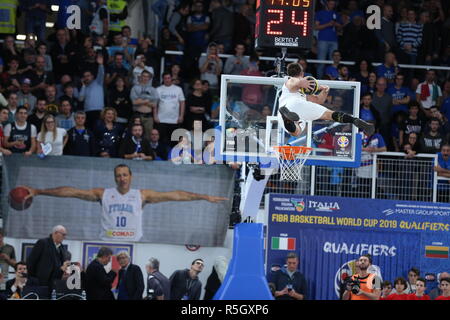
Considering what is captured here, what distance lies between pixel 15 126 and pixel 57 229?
2321 millimetres

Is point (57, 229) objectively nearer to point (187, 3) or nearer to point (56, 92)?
point (56, 92)

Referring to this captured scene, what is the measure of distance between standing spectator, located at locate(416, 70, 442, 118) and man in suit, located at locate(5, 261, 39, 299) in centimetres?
1003

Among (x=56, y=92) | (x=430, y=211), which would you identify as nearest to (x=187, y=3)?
(x=56, y=92)

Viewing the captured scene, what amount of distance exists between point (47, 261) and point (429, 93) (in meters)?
9.86

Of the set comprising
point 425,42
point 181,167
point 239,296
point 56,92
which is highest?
point 425,42

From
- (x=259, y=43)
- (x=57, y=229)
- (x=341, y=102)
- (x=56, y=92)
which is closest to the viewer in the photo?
(x=259, y=43)

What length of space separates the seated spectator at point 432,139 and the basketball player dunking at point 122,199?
4666mm

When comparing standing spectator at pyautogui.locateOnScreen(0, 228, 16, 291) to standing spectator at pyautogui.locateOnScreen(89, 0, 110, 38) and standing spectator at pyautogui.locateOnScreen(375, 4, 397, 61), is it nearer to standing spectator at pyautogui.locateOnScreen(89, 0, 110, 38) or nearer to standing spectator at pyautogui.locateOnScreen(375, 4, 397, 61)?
standing spectator at pyautogui.locateOnScreen(89, 0, 110, 38)

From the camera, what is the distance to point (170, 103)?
2433 centimetres

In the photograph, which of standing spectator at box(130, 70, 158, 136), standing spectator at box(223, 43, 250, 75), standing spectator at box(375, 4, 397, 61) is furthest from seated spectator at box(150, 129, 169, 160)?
standing spectator at box(375, 4, 397, 61)

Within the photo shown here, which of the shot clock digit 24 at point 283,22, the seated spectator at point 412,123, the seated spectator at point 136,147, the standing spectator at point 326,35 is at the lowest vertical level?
the seated spectator at point 136,147

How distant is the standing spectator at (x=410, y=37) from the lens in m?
26.7

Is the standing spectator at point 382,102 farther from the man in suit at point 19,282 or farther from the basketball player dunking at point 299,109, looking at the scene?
the man in suit at point 19,282

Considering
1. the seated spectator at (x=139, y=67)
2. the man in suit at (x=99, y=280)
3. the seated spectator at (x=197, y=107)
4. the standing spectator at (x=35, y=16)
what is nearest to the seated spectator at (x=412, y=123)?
the seated spectator at (x=197, y=107)
